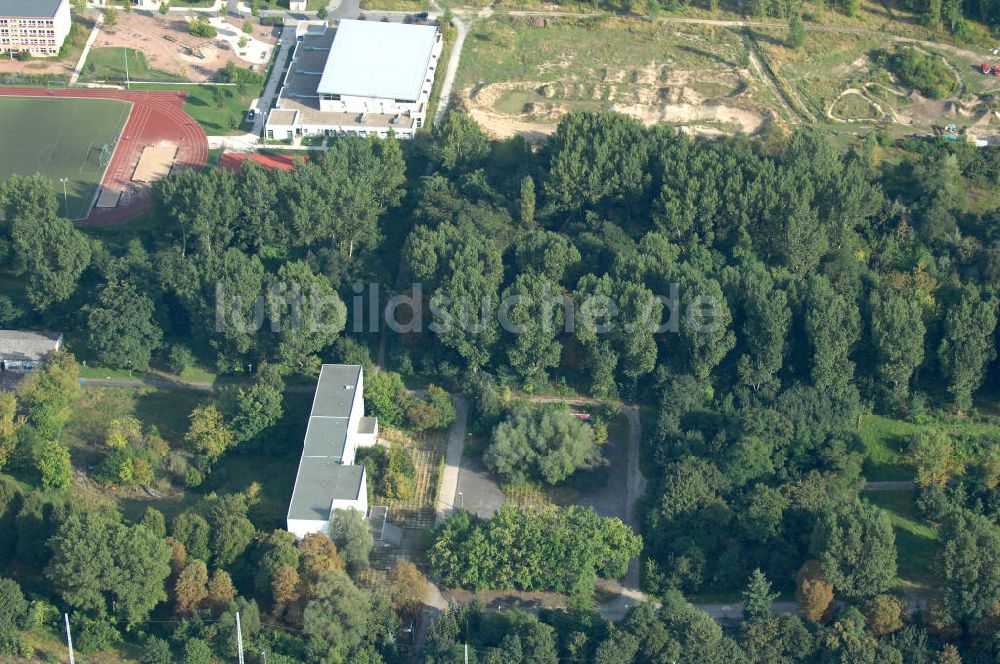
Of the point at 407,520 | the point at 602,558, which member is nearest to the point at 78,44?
the point at 407,520

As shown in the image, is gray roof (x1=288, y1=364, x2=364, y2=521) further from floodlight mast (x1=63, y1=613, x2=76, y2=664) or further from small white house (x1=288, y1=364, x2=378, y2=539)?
floodlight mast (x1=63, y1=613, x2=76, y2=664)

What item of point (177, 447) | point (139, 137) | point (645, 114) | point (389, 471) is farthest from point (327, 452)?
point (645, 114)

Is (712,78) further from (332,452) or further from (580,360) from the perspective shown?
(332,452)

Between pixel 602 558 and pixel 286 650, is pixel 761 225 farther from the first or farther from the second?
pixel 286 650

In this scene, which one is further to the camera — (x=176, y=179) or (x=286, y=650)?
(x=176, y=179)

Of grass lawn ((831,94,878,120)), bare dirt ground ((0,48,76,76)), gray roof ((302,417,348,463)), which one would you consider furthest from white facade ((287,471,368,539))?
grass lawn ((831,94,878,120))

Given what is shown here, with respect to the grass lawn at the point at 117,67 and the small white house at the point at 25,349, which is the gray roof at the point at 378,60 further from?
the small white house at the point at 25,349

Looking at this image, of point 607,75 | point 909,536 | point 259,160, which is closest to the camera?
point 909,536
